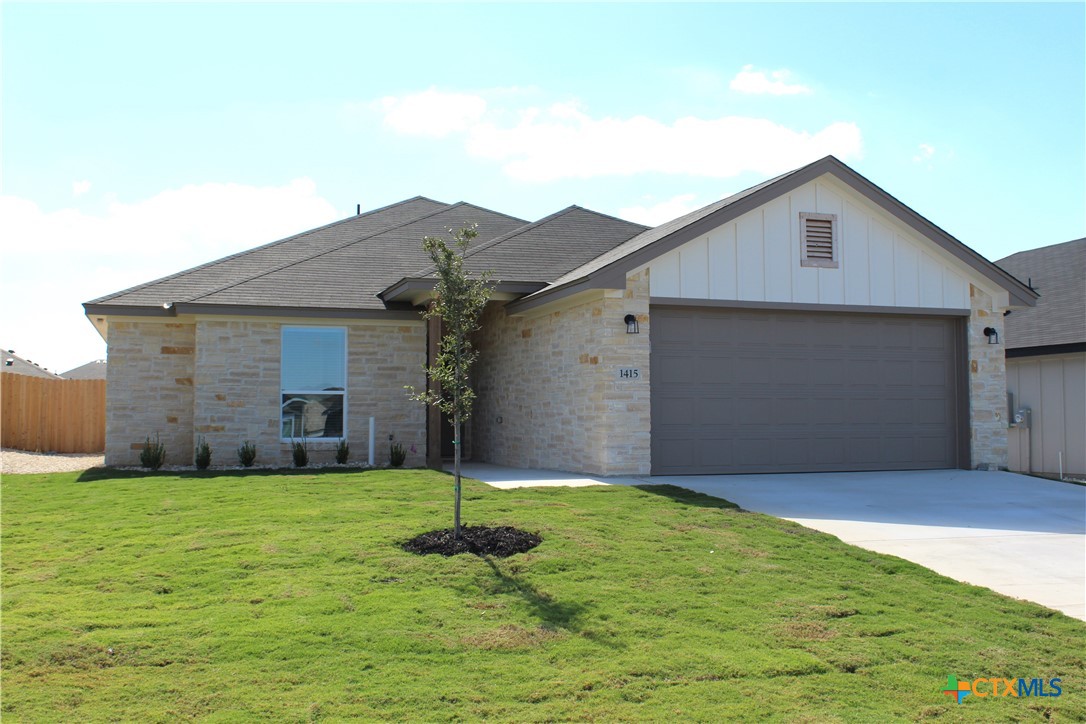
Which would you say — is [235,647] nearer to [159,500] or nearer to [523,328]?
[159,500]

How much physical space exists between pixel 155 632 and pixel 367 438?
1025 cm

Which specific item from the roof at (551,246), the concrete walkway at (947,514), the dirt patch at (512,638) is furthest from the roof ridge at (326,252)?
the dirt patch at (512,638)

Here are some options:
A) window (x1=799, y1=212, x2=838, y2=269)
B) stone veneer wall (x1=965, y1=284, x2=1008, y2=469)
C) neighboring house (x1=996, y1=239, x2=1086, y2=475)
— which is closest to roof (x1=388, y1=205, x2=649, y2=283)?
window (x1=799, y1=212, x2=838, y2=269)

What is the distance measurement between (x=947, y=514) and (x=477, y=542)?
594cm

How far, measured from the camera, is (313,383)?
1579 cm

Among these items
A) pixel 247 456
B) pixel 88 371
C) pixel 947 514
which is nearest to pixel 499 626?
pixel 947 514

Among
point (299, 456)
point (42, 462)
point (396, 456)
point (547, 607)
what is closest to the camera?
point (547, 607)

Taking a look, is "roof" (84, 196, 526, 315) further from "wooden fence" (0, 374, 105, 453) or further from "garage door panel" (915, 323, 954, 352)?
"garage door panel" (915, 323, 954, 352)

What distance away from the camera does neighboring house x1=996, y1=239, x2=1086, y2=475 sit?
1733cm

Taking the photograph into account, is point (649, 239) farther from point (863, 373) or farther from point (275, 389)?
point (275, 389)

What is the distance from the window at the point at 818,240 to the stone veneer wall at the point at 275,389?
6.73 m

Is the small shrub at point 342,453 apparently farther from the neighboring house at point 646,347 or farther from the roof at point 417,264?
the roof at point 417,264

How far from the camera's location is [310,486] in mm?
11664

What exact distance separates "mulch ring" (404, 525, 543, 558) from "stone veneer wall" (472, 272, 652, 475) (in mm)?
4709
